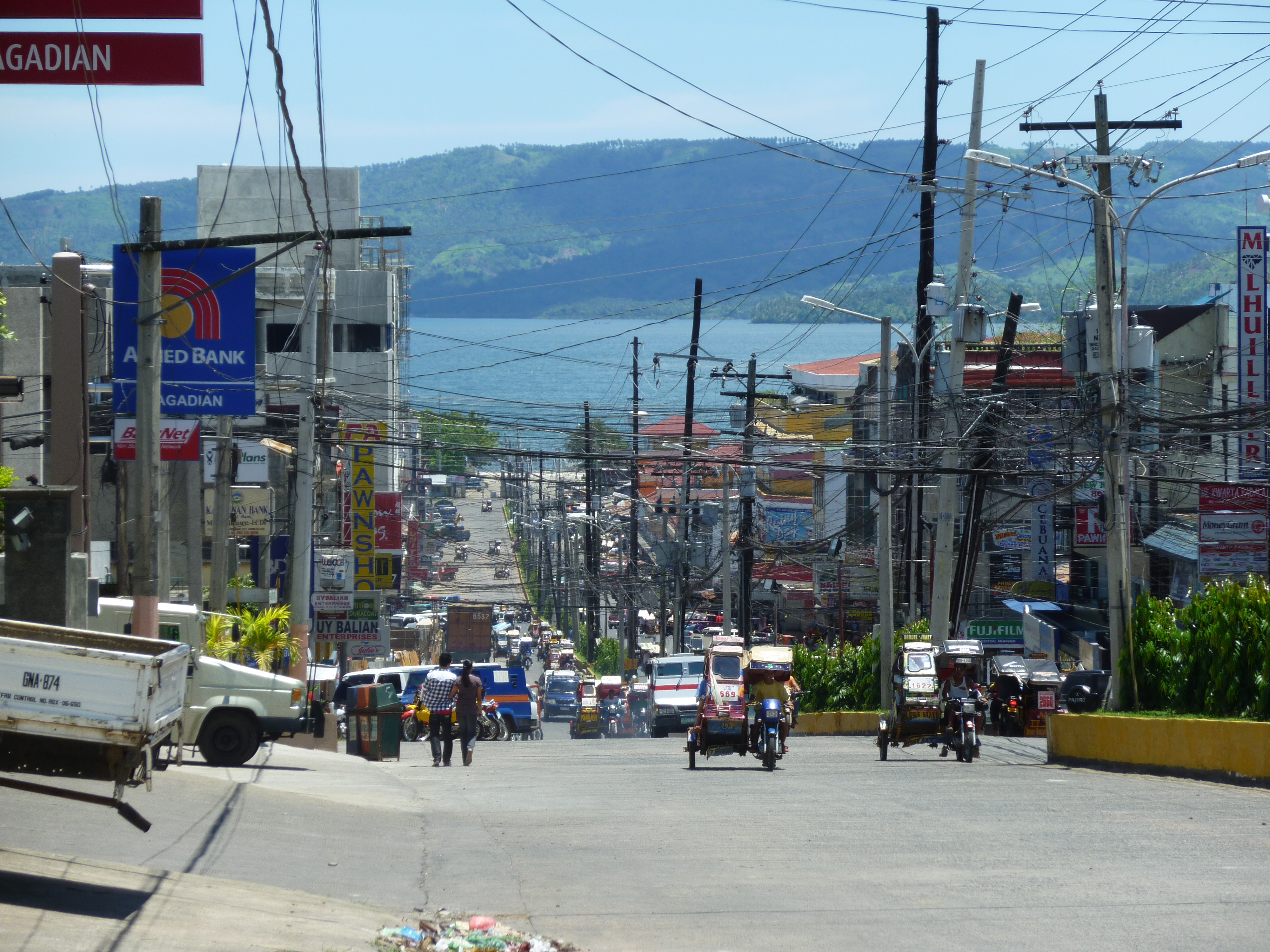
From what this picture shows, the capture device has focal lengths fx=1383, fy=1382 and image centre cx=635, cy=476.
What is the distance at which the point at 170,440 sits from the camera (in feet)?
70.8

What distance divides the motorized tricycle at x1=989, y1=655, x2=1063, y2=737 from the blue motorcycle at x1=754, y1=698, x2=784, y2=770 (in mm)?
14298

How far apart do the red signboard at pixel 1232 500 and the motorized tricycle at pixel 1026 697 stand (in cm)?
589

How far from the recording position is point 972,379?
49281mm

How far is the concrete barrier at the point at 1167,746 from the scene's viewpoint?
666 inches

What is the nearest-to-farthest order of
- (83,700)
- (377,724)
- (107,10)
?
(83,700)
(107,10)
(377,724)

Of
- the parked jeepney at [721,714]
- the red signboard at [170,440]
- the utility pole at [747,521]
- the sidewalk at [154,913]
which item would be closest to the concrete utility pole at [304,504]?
the red signboard at [170,440]

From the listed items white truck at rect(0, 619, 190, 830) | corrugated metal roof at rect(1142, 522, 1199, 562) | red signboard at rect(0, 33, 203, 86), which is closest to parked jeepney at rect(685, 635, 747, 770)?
white truck at rect(0, 619, 190, 830)

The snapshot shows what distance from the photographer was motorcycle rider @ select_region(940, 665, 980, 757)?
24.0 meters

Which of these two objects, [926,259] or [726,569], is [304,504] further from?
[726,569]

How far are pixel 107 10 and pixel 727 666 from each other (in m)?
14.5

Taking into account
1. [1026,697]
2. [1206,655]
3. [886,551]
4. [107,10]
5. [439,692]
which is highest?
[107,10]

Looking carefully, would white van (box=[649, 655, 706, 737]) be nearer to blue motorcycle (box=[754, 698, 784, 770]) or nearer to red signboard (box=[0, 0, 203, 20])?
blue motorcycle (box=[754, 698, 784, 770])

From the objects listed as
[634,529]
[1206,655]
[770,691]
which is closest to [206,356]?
[770,691]

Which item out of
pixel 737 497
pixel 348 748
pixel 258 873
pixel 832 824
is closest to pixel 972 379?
pixel 737 497
